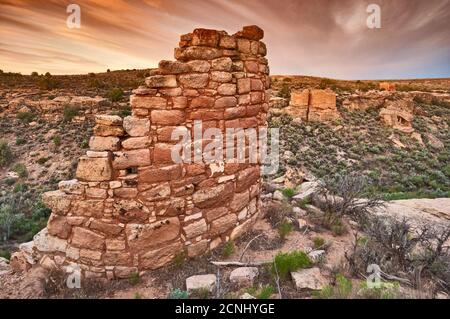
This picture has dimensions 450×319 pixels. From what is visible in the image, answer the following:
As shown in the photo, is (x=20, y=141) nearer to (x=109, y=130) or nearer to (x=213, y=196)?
(x=109, y=130)

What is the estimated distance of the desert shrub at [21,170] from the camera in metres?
14.5

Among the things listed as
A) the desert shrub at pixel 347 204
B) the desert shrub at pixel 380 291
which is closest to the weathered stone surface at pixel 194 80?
the desert shrub at pixel 380 291

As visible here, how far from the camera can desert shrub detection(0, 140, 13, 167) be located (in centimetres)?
1585

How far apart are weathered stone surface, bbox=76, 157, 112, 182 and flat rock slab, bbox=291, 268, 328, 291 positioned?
241cm

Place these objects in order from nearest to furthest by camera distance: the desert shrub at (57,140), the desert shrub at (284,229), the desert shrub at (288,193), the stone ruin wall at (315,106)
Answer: the desert shrub at (284,229), the desert shrub at (288,193), the desert shrub at (57,140), the stone ruin wall at (315,106)

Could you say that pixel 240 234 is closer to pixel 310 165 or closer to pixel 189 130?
pixel 189 130

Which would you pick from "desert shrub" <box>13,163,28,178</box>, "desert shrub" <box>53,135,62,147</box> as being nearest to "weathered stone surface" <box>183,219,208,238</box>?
"desert shrub" <box>13,163,28,178</box>

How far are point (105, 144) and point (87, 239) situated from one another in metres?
1.15

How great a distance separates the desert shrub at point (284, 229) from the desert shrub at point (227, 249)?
2.78 feet

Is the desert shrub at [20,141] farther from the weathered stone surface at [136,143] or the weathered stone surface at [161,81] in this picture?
the weathered stone surface at [161,81]

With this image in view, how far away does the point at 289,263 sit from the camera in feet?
11.1

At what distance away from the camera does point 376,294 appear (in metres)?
2.78

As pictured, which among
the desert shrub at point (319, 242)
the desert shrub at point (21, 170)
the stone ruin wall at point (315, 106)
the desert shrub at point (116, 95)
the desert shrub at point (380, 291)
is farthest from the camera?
the stone ruin wall at point (315, 106)

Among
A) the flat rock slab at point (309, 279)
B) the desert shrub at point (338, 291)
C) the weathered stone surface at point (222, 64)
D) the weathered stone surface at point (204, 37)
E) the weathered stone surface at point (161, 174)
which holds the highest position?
the weathered stone surface at point (204, 37)
